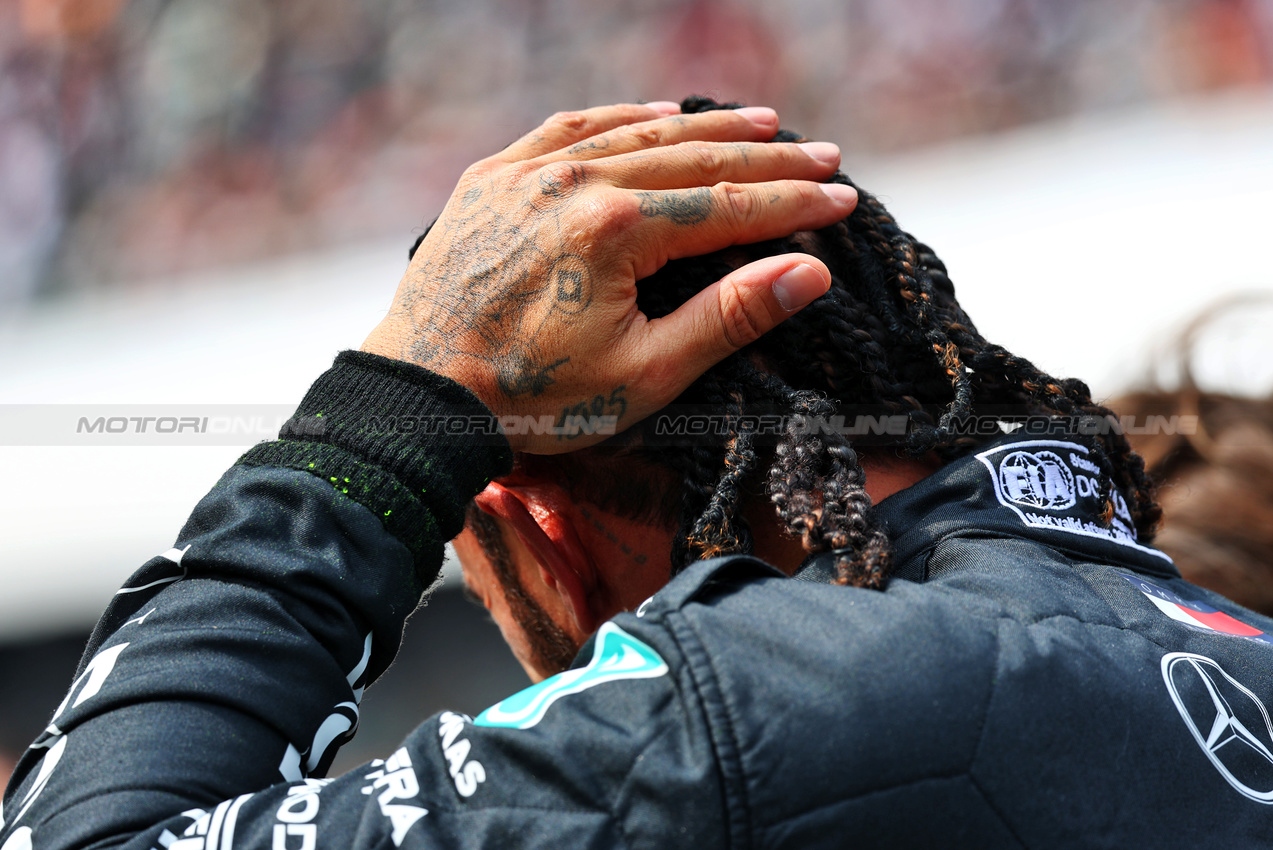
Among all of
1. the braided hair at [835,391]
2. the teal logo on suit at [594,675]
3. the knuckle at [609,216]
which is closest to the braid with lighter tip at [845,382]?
the braided hair at [835,391]

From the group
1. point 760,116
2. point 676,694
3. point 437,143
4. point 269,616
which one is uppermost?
point 437,143

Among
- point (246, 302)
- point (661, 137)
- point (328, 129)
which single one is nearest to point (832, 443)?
point (661, 137)

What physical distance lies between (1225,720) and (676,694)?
0.55 m

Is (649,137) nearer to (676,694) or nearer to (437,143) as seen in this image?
(676,694)

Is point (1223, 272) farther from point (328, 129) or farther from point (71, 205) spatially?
point (71, 205)

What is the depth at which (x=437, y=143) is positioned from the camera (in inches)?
173

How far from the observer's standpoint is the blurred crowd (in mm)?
4180

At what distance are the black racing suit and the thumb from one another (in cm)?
24

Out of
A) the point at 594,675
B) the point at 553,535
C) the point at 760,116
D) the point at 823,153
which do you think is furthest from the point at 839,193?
the point at 594,675

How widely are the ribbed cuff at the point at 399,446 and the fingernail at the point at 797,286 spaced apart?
0.36m

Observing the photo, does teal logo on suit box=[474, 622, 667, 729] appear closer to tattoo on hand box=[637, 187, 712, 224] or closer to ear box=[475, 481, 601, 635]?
ear box=[475, 481, 601, 635]

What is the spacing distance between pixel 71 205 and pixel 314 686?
431cm

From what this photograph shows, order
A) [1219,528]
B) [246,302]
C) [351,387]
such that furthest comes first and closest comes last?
1. [246,302]
2. [1219,528]
3. [351,387]

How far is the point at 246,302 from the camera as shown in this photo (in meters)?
4.03
